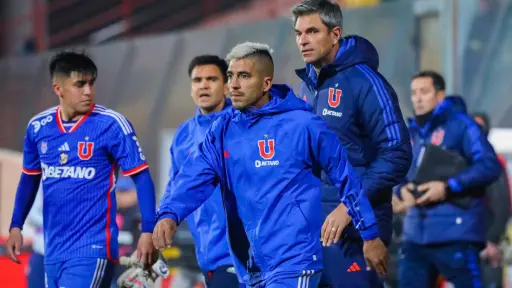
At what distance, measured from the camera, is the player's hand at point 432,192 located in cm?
841

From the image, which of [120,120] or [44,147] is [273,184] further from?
[44,147]

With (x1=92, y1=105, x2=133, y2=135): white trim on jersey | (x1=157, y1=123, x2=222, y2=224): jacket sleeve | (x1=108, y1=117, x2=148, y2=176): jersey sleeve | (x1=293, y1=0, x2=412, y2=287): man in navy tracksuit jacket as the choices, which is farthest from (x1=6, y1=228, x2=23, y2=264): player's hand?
(x1=293, y1=0, x2=412, y2=287): man in navy tracksuit jacket

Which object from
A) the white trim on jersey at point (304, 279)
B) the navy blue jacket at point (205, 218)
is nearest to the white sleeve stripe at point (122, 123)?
the navy blue jacket at point (205, 218)

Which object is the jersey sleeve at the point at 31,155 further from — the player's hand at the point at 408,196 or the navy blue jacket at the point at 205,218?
the player's hand at the point at 408,196

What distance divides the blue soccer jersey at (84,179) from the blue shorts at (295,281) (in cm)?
168

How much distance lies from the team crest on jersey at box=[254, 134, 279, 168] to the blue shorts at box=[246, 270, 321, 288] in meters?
0.57

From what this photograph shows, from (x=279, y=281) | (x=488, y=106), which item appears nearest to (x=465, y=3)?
(x=488, y=106)

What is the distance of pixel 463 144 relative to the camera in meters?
8.62

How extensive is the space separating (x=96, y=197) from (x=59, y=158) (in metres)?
0.36

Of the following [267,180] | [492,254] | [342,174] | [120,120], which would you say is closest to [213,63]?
[120,120]

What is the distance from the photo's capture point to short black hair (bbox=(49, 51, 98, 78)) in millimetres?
7152

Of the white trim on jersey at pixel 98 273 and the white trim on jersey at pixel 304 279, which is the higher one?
the white trim on jersey at pixel 304 279

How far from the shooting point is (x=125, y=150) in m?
6.96

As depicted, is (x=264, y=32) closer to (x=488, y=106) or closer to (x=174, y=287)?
(x=488, y=106)
